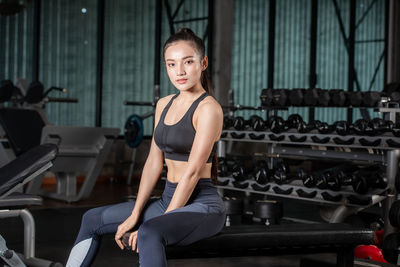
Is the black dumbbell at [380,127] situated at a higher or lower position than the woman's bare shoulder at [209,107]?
lower

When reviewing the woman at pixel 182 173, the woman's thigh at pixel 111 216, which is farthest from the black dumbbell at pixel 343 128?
the woman's thigh at pixel 111 216

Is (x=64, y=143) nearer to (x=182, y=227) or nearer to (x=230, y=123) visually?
(x=230, y=123)

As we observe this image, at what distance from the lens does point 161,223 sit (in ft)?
5.57

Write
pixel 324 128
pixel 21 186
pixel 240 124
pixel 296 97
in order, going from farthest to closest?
pixel 296 97 → pixel 240 124 → pixel 324 128 → pixel 21 186

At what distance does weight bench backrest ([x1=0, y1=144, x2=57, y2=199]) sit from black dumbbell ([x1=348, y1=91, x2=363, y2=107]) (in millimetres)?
2701

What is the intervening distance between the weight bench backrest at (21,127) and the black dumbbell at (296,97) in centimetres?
216

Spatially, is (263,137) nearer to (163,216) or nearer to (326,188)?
(326,188)

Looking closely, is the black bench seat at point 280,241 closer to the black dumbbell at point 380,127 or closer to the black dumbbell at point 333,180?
the black dumbbell at point 333,180

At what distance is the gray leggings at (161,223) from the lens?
5.48ft

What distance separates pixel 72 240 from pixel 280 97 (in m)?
1.94

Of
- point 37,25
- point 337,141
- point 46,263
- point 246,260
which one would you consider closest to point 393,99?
point 337,141

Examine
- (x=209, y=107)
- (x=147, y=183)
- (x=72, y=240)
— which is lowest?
(x=72, y=240)

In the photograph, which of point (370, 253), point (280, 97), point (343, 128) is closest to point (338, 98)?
point (280, 97)

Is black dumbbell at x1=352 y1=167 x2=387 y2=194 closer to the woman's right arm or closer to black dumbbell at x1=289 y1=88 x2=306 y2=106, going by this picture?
black dumbbell at x1=289 y1=88 x2=306 y2=106
